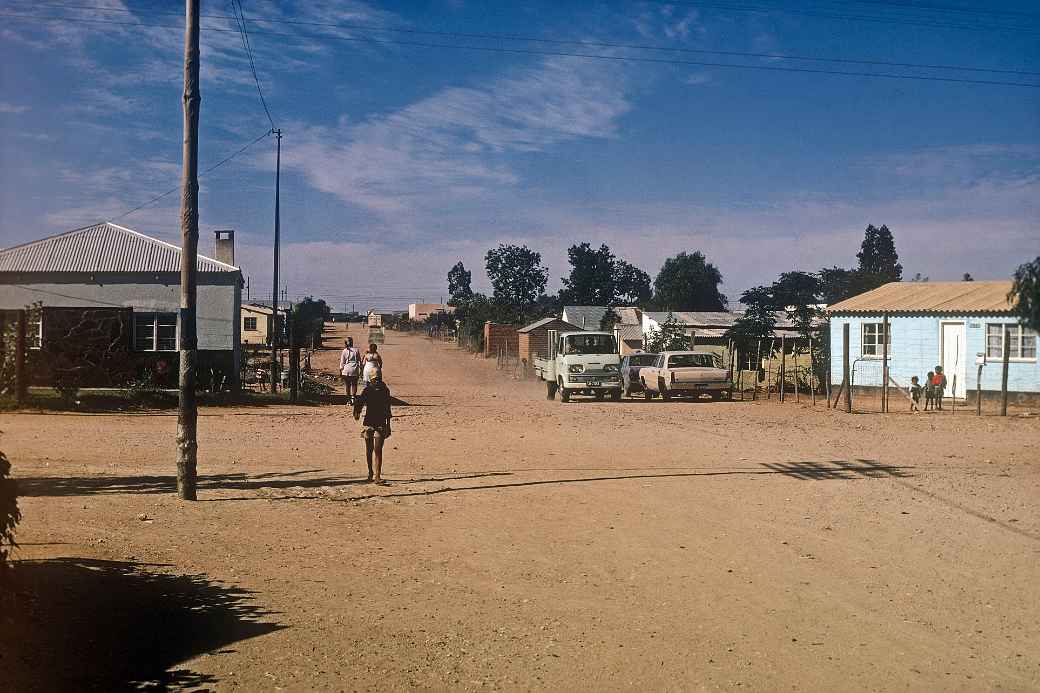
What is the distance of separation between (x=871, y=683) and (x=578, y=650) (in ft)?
5.79

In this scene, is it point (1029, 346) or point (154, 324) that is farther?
point (154, 324)

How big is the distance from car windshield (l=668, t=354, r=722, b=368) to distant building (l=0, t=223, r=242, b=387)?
1376 cm

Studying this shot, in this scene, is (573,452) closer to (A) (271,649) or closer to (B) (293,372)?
(A) (271,649)

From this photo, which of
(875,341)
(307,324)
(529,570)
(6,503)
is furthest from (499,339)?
(6,503)

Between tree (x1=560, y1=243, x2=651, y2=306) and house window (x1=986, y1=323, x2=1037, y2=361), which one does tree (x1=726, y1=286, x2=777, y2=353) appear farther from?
tree (x1=560, y1=243, x2=651, y2=306)

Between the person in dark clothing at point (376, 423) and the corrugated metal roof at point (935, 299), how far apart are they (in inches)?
811

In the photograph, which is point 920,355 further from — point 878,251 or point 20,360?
point 878,251

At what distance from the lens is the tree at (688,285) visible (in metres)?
113

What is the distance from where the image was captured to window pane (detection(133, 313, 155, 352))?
106 feet

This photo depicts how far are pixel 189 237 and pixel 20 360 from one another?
533 inches

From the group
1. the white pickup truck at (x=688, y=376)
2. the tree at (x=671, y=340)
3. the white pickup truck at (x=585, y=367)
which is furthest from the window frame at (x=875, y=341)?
the tree at (x=671, y=340)

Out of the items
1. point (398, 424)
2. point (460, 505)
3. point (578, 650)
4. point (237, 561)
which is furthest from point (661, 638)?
point (398, 424)

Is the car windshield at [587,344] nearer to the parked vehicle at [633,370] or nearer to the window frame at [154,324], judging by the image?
the parked vehicle at [633,370]

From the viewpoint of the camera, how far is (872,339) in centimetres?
3334
